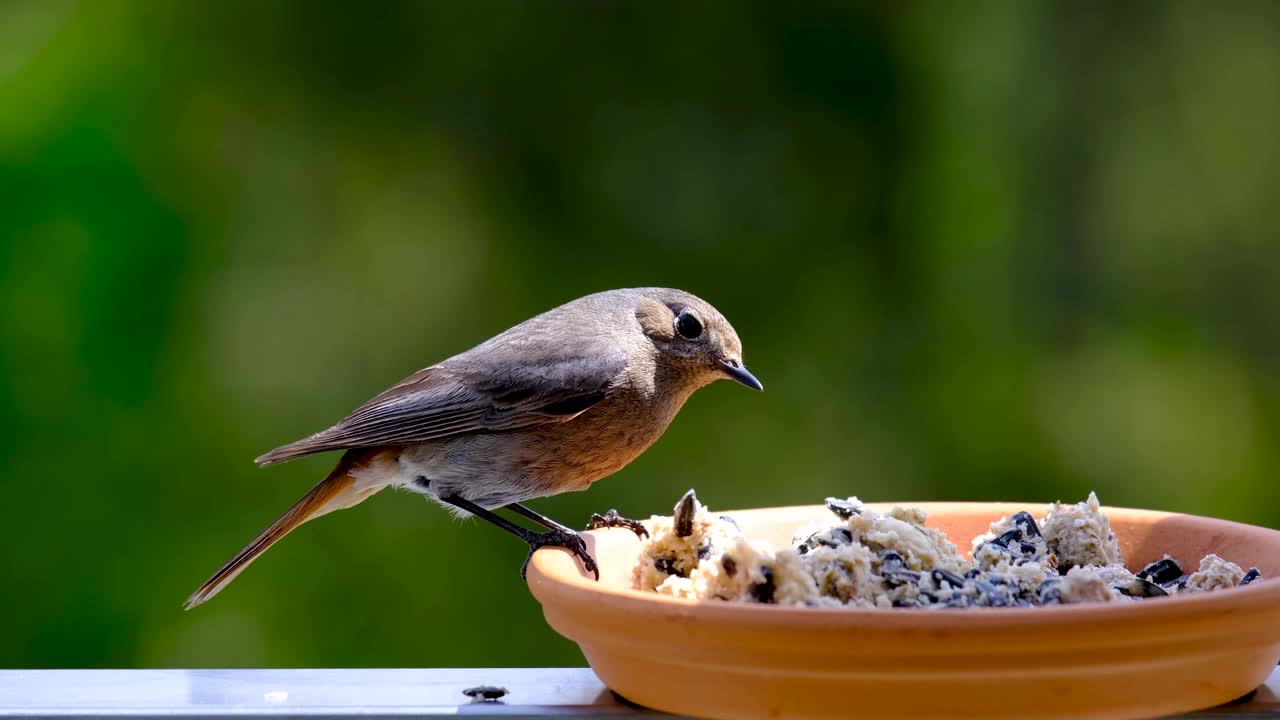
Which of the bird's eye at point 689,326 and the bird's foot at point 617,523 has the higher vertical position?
the bird's eye at point 689,326

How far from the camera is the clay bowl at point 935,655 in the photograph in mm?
1558

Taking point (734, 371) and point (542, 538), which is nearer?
point (542, 538)

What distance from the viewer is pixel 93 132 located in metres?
4.13

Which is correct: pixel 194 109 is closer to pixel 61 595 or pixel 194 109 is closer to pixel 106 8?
pixel 106 8

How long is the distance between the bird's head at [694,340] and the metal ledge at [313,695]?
1.23 meters

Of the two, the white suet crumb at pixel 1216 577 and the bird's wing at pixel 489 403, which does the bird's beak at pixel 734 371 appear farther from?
the white suet crumb at pixel 1216 577

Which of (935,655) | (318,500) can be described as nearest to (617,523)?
(318,500)

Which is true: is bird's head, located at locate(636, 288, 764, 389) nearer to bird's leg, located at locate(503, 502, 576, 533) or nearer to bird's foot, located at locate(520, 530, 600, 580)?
bird's leg, located at locate(503, 502, 576, 533)

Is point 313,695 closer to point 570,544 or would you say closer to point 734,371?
point 570,544

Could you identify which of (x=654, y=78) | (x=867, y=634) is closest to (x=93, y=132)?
(x=654, y=78)

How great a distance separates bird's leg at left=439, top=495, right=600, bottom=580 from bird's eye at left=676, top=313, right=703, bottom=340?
0.61 metres

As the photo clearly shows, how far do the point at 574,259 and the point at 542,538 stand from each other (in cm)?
171

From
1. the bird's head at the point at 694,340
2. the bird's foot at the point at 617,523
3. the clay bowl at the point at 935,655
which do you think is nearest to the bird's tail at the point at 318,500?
the bird's foot at the point at 617,523

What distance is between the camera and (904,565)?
79.9 inches
